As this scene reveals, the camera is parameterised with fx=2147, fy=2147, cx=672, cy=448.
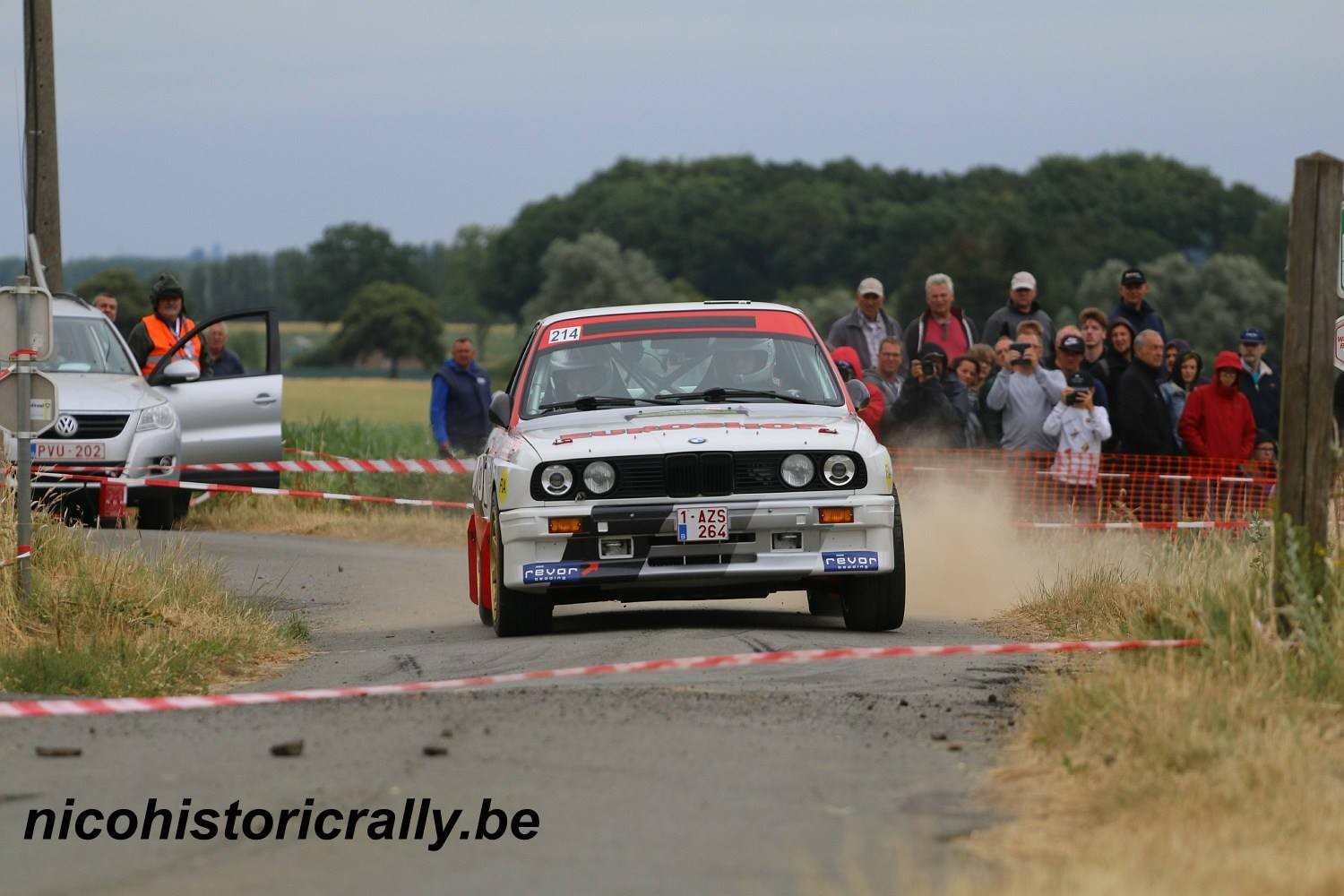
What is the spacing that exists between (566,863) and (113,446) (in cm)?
1351

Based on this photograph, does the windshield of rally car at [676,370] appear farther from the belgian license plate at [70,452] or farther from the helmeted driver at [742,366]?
the belgian license plate at [70,452]

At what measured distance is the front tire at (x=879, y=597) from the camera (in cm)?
1138

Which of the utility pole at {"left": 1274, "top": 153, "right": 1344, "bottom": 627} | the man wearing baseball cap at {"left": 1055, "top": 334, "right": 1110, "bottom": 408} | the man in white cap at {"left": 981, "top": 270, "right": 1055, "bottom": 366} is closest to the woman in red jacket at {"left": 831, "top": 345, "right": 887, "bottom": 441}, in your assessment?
the man wearing baseball cap at {"left": 1055, "top": 334, "right": 1110, "bottom": 408}

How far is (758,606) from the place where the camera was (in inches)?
559

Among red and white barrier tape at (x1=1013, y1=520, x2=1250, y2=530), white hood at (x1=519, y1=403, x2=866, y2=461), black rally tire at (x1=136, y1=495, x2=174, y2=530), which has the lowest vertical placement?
black rally tire at (x1=136, y1=495, x2=174, y2=530)

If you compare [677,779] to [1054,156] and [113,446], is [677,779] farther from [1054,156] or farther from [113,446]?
[1054,156]

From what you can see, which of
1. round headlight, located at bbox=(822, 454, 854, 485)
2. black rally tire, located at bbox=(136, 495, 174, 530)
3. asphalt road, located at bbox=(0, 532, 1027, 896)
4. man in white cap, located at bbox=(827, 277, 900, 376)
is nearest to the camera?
asphalt road, located at bbox=(0, 532, 1027, 896)

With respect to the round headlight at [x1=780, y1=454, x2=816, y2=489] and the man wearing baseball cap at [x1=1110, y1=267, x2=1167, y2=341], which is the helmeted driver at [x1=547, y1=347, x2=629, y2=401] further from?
the man wearing baseball cap at [x1=1110, y1=267, x2=1167, y2=341]

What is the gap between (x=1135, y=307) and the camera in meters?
20.1

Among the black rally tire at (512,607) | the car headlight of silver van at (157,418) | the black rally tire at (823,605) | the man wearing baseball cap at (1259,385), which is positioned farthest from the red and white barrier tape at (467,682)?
the man wearing baseball cap at (1259,385)

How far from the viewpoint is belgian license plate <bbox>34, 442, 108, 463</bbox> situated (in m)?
18.2

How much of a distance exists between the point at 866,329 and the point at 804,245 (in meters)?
112

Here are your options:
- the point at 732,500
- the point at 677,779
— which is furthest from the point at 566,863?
the point at 732,500

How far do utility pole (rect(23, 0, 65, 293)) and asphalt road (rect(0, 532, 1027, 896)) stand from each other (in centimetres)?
1251
